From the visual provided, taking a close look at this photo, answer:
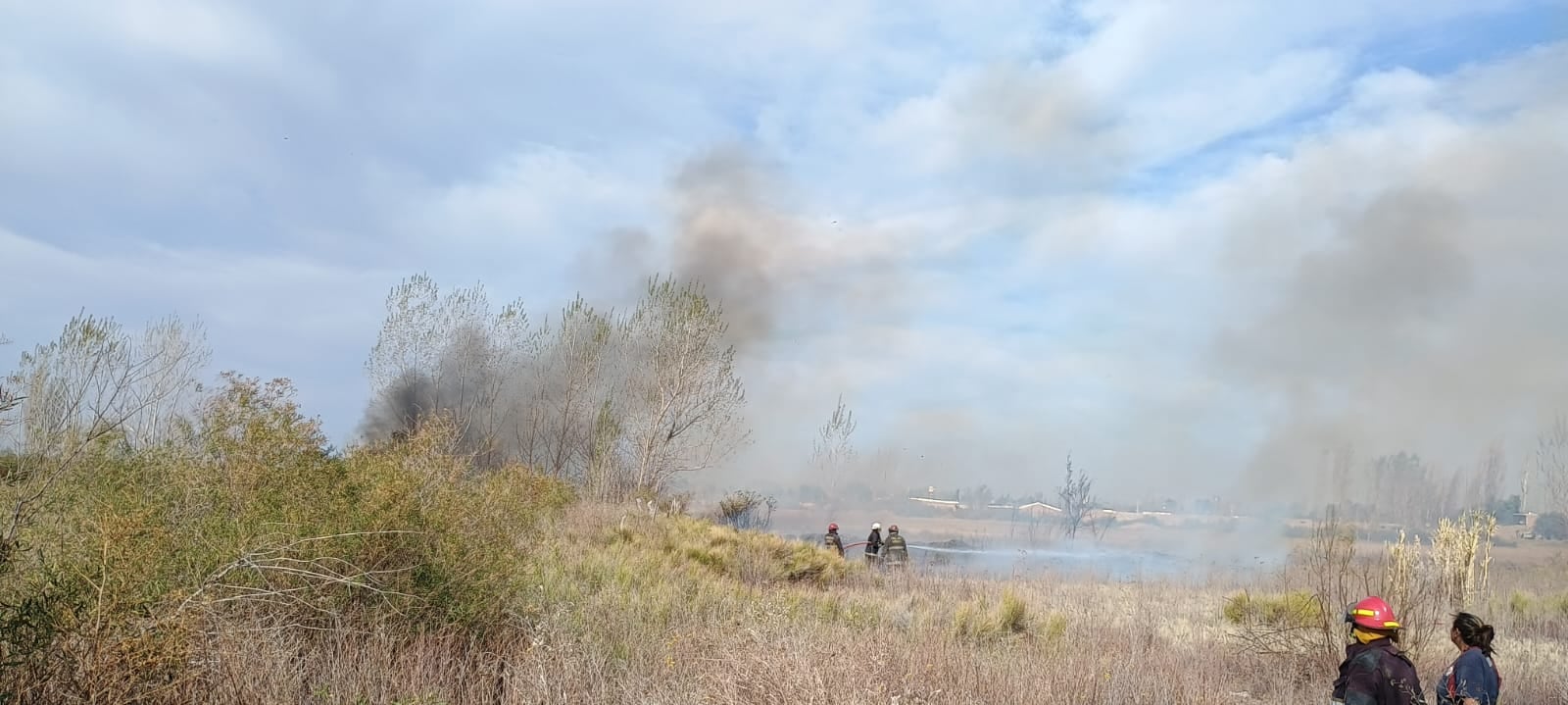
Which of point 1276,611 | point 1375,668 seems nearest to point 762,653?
point 1375,668

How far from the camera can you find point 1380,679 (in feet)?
18.7

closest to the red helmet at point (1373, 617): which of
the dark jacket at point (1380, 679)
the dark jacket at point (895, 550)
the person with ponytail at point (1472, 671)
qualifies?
the dark jacket at point (1380, 679)

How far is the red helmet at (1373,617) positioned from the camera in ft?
19.2

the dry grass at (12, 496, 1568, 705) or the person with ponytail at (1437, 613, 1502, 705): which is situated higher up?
the person with ponytail at (1437, 613, 1502, 705)

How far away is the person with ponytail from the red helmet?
1.35 m

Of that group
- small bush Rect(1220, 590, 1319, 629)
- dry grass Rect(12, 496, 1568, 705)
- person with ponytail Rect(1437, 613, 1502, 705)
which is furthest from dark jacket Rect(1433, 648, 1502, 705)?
small bush Rect(1220, 590, 1319, 629)

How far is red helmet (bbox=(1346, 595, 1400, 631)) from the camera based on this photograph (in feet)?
19.2

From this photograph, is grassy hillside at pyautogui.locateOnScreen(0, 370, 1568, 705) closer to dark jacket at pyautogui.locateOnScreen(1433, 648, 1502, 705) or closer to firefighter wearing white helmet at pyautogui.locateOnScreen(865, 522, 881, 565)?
dark jacket at pyautogui.locateOnScreen(1433, 648, 1502, 705)

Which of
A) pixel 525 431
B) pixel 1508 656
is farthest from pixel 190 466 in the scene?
pixel 525 431

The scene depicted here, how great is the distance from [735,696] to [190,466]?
5284 millimetres

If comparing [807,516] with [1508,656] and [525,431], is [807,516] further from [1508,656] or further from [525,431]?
[1508,656]

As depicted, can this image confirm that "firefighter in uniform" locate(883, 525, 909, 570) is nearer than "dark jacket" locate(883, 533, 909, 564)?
Yes

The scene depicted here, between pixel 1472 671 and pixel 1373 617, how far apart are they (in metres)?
1.54

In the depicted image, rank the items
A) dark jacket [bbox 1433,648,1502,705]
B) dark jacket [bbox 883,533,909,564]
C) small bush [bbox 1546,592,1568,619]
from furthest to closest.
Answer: dark jacket [bbox 883,533,909,564], small bush [bbox 1546,592,1568,619], dark jacket [bbox 1433,648,1502,705]
